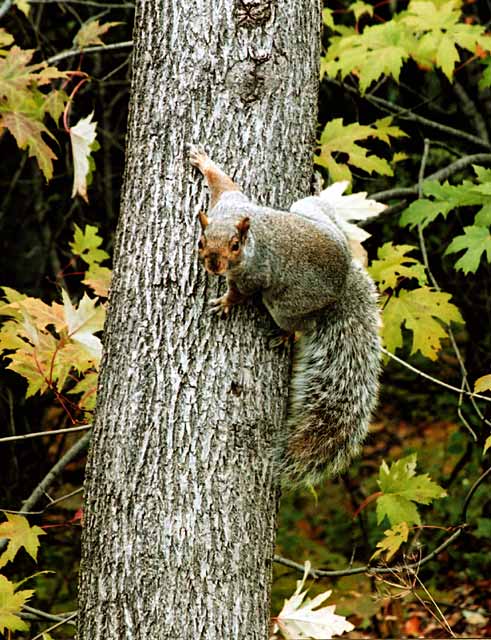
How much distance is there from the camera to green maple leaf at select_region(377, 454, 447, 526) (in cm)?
276

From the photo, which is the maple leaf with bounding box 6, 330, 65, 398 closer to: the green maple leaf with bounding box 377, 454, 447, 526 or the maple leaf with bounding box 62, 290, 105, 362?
the maple leaf with bounding box 62, 290, 105, 362

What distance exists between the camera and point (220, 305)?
6.13ft

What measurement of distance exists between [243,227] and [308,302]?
30 cm

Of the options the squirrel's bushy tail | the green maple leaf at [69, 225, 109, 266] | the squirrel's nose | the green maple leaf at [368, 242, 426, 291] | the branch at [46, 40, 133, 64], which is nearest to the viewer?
the squirrel's nose

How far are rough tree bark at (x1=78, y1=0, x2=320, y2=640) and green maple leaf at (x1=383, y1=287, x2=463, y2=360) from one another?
3.69 ft

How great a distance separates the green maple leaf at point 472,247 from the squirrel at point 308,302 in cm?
68

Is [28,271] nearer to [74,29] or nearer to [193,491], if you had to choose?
[74,29]

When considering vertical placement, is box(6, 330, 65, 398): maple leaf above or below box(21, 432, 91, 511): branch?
above

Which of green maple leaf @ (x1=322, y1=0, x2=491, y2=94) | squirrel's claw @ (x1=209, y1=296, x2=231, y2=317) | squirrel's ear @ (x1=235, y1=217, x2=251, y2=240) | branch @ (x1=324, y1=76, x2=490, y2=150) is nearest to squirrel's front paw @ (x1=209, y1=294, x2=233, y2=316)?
squirrel's claw @ (x1=209, y1=296, x2=231, y2=317)

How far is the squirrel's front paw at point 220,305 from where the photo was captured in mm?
1865

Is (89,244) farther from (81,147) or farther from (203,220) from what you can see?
(203,220)

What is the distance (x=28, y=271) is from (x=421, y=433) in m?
3.10

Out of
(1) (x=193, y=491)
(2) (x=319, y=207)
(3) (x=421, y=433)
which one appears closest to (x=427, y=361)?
(3) (x=421, y=433)

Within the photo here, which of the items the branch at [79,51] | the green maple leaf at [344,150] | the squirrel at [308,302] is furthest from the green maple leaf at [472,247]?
the branch at [79,51]
